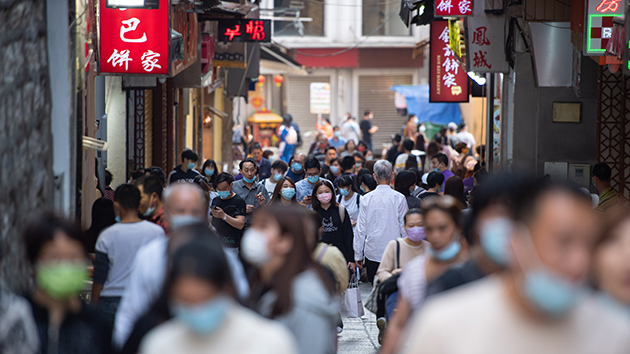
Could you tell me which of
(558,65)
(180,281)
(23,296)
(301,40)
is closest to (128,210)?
(23,296)

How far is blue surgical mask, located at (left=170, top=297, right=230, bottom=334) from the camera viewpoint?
8.70ft

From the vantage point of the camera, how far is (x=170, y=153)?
1781 cm

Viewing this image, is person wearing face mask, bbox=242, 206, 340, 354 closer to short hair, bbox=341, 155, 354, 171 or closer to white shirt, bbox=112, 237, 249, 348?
white shirt, bbox=112, 237, 249, 348

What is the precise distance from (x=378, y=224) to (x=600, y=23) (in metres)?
3.03

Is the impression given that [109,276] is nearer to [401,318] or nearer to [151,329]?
[151,329]

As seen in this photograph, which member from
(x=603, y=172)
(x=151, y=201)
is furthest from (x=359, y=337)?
(x=151, y=201)

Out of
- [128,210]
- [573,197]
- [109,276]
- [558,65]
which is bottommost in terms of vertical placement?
[109,276]

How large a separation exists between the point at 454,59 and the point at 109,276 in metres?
12.1

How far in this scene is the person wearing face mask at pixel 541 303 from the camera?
2229mm

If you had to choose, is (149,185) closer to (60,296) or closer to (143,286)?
(143,286)

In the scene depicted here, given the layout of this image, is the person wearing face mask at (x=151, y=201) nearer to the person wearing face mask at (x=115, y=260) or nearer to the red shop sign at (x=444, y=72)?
the person wearing face mask at (x=115, y=260)

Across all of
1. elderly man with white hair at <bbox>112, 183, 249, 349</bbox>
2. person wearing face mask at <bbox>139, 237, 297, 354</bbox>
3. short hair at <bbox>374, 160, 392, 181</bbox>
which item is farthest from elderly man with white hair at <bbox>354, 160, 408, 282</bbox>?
person wearing face mask at <bbox>139, 237, 297, 354</bbox>

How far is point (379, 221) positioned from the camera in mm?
8820

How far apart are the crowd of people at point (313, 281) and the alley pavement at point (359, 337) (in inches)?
31.7
